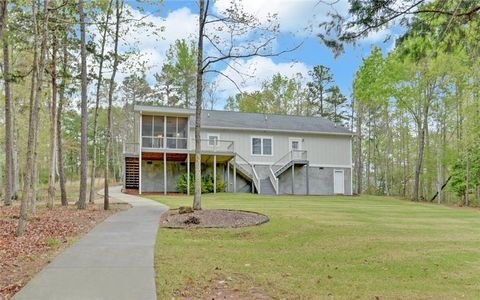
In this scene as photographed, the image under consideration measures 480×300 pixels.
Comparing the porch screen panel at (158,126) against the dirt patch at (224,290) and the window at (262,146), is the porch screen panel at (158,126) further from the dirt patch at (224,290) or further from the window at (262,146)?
the dirt patch at (224,290)

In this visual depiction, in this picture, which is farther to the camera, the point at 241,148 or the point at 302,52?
the point at 241,148

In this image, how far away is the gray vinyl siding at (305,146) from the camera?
27.0 meters

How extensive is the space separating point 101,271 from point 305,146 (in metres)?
23.9

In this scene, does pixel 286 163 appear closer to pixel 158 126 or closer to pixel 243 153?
pixel 243 153

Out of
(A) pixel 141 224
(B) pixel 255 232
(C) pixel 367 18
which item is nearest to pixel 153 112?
(A) pixel 141 224

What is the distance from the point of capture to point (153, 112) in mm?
24922

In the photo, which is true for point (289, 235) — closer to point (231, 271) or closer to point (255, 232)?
point (255, 232)

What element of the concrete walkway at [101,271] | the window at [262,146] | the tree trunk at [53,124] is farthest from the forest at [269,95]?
the window at [262,146]

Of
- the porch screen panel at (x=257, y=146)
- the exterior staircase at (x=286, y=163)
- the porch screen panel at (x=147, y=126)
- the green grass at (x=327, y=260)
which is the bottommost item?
the green grass at (x=327, y=260)

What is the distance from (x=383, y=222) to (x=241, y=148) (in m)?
16.1

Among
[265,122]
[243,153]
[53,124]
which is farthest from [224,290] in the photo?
[265,122]

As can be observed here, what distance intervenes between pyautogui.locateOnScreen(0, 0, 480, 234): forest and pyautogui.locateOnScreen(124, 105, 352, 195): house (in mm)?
3230

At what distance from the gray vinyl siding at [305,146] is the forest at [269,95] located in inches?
154

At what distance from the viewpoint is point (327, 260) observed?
6887mm
